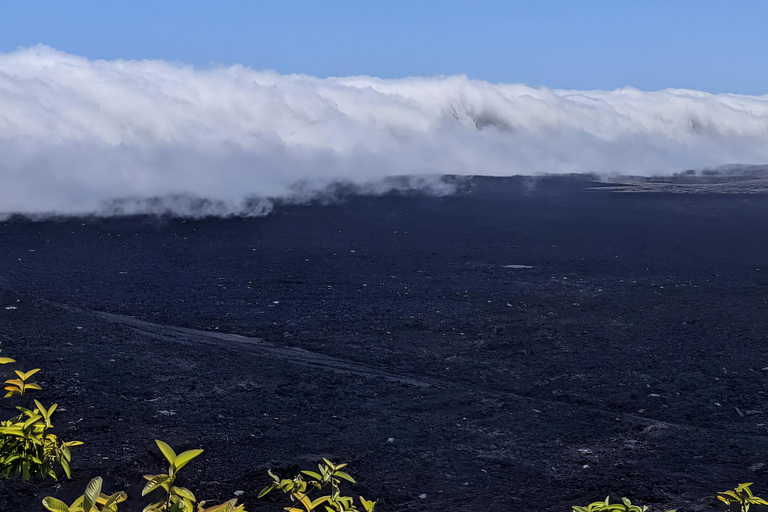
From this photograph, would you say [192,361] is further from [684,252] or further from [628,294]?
[684,252]

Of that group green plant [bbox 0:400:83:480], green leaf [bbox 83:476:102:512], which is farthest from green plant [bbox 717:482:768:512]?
green plant [bbox 0:400:83:480]

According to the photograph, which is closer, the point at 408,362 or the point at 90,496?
the point at 90,496

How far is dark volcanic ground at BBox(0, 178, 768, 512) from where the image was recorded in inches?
163

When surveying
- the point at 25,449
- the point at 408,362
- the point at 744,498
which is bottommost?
the point at 408,362

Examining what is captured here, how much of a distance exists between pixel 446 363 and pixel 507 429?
135 centimetres

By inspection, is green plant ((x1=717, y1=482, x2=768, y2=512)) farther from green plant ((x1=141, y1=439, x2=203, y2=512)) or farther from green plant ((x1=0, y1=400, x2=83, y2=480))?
green plant ((x1=0, y1=400, x2=83, y2=480))

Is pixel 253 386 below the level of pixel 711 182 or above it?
below

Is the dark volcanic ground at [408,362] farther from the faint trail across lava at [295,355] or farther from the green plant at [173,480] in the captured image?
the green plant at [173,480]

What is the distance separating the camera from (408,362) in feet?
19.8

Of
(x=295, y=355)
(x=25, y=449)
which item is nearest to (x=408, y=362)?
(x=295, y=355)

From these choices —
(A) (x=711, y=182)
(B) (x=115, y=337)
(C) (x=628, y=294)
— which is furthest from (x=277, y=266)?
(A) (x=711, y=182)

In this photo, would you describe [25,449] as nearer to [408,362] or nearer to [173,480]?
[173,480]

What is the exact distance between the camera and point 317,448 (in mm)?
4398

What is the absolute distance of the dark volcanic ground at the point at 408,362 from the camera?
4.15 m
